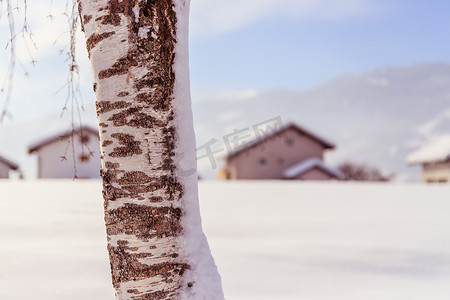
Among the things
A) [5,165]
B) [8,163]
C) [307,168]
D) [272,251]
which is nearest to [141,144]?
[272,251]

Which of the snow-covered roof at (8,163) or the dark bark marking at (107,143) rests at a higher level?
the snow-covered roof at (8,163)

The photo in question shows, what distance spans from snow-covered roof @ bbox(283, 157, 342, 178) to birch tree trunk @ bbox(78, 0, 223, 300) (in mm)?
20917

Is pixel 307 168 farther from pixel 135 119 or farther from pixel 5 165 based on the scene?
pixel 135 119

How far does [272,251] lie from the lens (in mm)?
4102

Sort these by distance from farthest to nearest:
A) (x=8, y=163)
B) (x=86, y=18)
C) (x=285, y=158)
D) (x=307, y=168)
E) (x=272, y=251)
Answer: (x=285, y=158) < (x=8, y=163) < (x=307, y=168) < (x=272, y=251) < (x=86, y=18)

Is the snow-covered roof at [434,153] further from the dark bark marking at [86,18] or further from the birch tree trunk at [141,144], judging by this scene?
the dark bark marking at [86,18]

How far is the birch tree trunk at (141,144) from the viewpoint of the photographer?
71.6 inches

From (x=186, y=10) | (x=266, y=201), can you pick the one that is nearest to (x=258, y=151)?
(x=266, y=201)

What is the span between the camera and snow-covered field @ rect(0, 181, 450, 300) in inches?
123

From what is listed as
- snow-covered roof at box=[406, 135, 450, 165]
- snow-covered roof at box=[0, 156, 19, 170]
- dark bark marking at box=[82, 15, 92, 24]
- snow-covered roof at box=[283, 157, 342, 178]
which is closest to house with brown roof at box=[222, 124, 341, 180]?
snow-covered roof at box=[283, 157, 342, 178]

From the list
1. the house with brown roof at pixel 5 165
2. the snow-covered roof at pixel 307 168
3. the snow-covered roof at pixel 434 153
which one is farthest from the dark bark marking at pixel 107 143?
the snow-covered roof at pixel 434 153

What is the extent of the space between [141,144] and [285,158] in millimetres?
22095

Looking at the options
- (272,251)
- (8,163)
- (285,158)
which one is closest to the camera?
(272,251)

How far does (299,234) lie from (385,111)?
191495 mm
